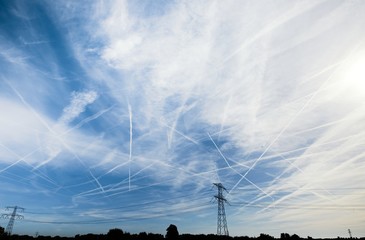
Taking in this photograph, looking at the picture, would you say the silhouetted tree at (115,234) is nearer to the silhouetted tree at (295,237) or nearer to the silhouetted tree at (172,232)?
the silhouetted tree at (172,232)

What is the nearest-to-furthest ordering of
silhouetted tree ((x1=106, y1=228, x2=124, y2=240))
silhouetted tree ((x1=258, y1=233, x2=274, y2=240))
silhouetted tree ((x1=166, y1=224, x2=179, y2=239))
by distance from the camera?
silhouetted tree ((x1=106, y1=228, x2=124, y2=240)), silhouetted tree ((x1=166, y1=224, x2=179, y2=239)), silhouetted tree ((x1=258, y1=233, x2=274, y2=240))

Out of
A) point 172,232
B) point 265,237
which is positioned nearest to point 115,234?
point 172,232

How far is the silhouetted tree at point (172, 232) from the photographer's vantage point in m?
44.1

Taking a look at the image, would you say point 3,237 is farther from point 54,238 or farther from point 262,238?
point 262,238

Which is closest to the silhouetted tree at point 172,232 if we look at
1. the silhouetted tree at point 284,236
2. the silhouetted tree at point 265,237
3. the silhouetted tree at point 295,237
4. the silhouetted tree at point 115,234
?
the silhouetted tree at point 115,234

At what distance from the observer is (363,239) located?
2078 inches

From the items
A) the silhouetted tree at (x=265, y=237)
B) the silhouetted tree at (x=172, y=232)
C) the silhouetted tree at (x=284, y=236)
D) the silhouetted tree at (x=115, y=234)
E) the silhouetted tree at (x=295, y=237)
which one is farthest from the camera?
the silhouetted tree at (x=284, y=236)

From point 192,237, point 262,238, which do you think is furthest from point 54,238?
point 262,238

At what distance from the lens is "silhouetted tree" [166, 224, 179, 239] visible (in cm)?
4412

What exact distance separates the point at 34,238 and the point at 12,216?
62.8 m

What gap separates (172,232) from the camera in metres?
44.9

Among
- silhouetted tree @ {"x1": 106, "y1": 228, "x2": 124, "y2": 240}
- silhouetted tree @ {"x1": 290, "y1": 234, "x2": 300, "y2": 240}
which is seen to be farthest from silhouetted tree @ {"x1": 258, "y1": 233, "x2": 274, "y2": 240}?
silhouetted tree @ {"x1": 106, "y1": 228, "x2": 124, "y2": 240}

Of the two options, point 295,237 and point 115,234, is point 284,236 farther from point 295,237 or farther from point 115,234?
point 115,234

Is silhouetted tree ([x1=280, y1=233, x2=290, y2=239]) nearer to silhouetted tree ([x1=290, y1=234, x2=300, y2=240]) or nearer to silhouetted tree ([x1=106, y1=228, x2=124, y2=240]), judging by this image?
silhouetted tree ([x1=290, y1=234, x2=300, y2=240])
